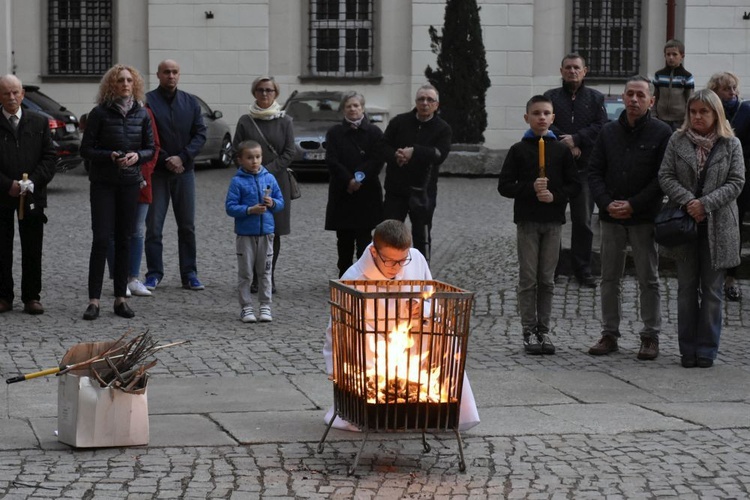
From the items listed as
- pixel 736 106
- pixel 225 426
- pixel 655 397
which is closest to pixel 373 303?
pixel 225 426

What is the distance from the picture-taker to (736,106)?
11922 millimetres

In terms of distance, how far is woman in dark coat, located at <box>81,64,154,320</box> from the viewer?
11.2m

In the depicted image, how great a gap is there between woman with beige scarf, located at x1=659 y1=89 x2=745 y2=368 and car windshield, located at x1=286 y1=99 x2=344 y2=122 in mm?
15641

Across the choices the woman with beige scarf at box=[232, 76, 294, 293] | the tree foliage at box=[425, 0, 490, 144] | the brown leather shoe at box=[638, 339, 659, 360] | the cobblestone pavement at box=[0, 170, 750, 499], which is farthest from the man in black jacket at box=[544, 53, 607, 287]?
the tree foliage at box=[425, 0, 490, 144]

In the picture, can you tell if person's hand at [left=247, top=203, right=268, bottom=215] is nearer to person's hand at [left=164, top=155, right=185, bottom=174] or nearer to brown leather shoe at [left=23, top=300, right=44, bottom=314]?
person's hand at [left=164, top=155, right=185, bottom=174]

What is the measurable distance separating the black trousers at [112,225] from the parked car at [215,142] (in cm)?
1437

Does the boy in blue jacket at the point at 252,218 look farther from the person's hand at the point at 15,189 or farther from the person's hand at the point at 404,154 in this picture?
the person's hand at the point at 15,189

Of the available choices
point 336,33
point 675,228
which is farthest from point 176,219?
point 336,33

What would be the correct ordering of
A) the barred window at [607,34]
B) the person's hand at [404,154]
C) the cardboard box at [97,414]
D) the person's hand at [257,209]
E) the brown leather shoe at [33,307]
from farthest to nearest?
the barred window at [607,34], the person's hand at [404,154], the brown leather shoe at [33,307], the person's hand at [257,209], the cardboard box at [97,414]

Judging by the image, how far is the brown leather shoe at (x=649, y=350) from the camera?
32.1 ft

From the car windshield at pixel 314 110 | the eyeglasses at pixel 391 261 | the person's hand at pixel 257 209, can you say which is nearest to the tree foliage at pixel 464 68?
the car windshield at pixel 314 110

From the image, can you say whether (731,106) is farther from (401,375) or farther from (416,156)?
(401,375)

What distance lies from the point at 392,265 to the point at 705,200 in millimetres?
2975

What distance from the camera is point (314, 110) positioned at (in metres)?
25.5
